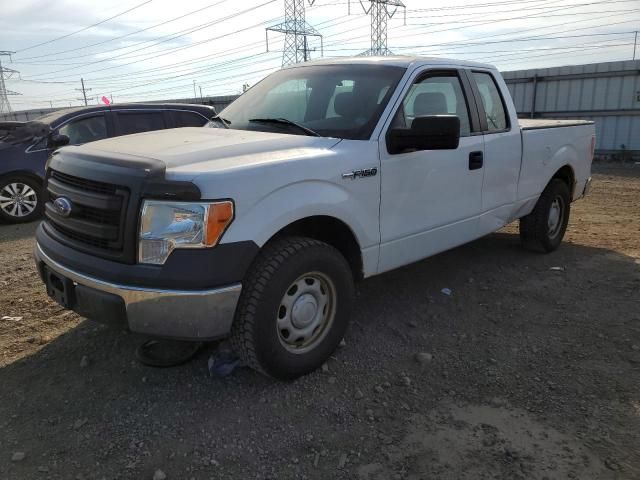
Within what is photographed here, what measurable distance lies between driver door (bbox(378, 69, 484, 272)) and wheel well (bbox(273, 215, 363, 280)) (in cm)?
21

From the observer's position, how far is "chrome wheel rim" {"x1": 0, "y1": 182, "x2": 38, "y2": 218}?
7.82 metres

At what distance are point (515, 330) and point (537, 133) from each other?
7.27 feet

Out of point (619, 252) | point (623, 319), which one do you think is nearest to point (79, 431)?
point (623, 319)

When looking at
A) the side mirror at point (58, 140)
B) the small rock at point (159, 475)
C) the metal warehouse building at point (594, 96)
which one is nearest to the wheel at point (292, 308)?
the small rock at point (159, 475)

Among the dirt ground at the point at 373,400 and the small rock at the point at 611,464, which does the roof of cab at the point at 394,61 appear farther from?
the small rock at the point at 611,464

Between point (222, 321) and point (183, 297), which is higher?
→ point (183, 297)

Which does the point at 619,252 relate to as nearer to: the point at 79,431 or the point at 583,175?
the point at 583,175

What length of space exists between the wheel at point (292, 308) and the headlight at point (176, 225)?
0.37m

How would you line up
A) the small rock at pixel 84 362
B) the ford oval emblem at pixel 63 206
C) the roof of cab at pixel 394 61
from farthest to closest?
1. the roof of cab at pixel 394 61
2. the small rock at pixel 84 362
3. the ford oval emblem at pixel 63 206

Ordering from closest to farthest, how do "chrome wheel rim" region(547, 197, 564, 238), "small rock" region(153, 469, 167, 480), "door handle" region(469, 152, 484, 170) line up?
"small rock" region(153, 469, 167, 480)
"door handle" region(469, 152, 484, 170)
"chrome wheel rim" region(547, 197, 564, 238)

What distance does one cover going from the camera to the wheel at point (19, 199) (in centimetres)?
781

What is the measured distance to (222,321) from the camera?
2.69 meters

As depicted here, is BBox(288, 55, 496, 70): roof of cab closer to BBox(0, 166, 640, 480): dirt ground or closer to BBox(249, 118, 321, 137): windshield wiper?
BBox(249, 118, 321, 137): windshield wiper

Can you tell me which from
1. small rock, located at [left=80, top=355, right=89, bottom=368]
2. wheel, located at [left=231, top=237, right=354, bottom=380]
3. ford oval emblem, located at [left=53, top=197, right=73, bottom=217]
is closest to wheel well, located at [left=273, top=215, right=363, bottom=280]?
wheel, located at [left=231, top=237, right=354, bottom=380]
